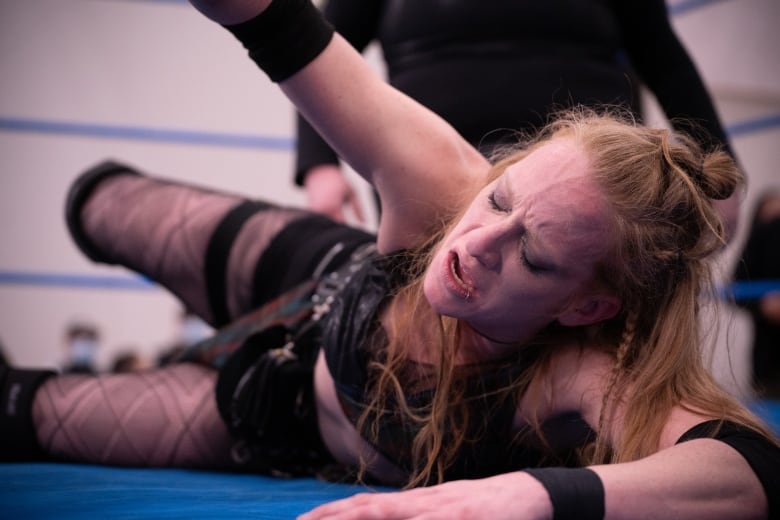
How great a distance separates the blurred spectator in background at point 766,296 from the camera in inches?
102

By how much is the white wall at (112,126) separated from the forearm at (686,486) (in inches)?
Answer: 105

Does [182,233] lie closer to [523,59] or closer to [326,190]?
[326,190]

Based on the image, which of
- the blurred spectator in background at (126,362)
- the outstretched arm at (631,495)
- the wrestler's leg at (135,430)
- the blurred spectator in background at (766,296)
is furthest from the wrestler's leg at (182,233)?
the blurred spectator in background at (766,296)

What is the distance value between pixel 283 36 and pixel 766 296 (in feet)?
6.96

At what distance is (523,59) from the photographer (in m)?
1.41

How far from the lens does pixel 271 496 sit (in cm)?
98

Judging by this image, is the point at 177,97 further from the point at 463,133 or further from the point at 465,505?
the point at 465,505

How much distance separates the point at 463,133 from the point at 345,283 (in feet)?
1.22

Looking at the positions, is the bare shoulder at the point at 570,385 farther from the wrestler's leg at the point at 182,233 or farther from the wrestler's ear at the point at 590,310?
the wrestler's leg at the point at 182,233

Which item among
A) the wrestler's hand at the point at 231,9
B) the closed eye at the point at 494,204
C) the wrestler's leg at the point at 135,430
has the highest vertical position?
the wrestler's hand at the point at 231,9

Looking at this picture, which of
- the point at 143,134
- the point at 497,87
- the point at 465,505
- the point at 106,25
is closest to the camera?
the point at 465,505

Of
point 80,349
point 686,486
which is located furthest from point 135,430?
point 80,349

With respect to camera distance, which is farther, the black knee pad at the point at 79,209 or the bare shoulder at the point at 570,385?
the black knee pad at the point at 79,209

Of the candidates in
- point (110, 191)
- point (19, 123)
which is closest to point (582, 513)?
point (110, 191)
